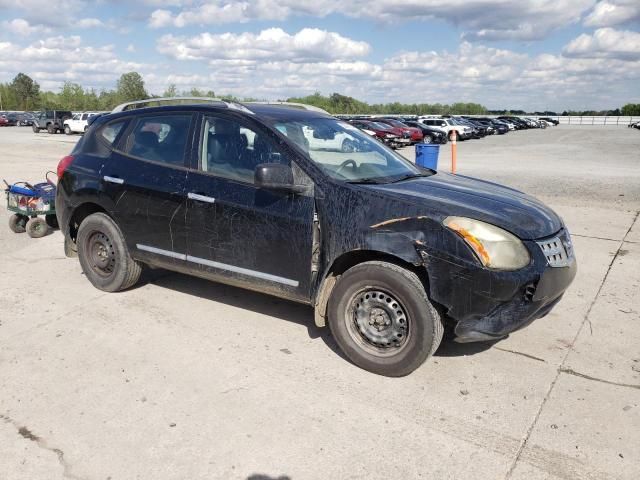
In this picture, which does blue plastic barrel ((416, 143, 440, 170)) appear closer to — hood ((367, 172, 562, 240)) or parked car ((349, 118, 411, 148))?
hood ((367, 172, 562, 240))

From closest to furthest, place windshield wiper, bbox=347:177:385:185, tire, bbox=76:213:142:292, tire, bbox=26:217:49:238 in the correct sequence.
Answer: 1. windshield wiper, bbox=347:177:385:185
2. tire, bbox=76:213:142:292
3. tire, bbox=26:217:49:238

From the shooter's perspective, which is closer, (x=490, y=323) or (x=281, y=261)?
(x=490, y=323)

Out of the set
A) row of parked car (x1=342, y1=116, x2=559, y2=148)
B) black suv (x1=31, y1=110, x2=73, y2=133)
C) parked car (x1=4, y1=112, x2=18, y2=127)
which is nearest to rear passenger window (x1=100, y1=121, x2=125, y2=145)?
row of parked car (x1=342, y1=116, x2=559, y2=148)

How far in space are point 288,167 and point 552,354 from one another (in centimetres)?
242

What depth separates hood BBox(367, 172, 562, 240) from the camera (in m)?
3.64

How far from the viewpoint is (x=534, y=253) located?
358 centimetres

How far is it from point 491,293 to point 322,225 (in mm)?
1228

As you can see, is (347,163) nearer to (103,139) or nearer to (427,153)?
(103,139)

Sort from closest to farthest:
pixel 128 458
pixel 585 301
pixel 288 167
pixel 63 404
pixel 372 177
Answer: pixel 128 458 → pixel 63 404 → pixel 288 167 → pixel 372 177 → pixel 585 301

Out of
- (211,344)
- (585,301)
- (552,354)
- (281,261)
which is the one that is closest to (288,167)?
(281,261)

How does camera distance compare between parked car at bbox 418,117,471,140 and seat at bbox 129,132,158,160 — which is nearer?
seat at bbox 129,132,158,160

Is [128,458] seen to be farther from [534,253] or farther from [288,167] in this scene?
[534,253]

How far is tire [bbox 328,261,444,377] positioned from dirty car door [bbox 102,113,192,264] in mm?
1596

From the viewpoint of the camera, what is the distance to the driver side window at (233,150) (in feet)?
14.0
